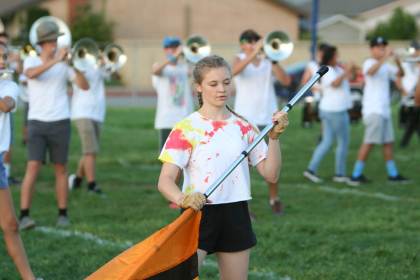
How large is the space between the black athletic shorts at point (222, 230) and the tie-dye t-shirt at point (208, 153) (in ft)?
0.18

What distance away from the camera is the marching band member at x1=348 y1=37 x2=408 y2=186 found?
11469mm

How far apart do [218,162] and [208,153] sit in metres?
0.07

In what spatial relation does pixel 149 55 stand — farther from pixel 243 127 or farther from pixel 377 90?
pixel 243 127

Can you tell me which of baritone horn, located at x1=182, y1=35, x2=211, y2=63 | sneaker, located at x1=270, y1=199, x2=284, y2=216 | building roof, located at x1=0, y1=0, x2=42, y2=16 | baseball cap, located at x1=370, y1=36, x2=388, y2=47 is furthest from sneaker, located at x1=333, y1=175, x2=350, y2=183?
building roof, located at x1=0, y1=0, x2=42, y2=16

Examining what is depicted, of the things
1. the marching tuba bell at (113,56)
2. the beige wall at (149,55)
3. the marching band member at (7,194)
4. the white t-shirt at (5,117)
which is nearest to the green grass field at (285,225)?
the marching band member at (7,194)

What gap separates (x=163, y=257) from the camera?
14.7 ft

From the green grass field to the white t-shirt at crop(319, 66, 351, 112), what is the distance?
1.01 m

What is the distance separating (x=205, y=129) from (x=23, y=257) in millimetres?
2086

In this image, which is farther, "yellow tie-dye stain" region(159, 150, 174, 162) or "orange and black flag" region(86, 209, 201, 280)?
"yellow tie-dye stain" region(159, 150, 174, 162)

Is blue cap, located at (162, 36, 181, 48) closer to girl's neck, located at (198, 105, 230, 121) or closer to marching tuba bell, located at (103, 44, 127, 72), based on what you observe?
marching tuba bell, located at (103, 44, 127, 72)

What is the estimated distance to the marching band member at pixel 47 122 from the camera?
856 cm

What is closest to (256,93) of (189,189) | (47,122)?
(47,122)

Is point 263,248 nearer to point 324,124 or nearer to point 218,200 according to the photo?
point 218,200

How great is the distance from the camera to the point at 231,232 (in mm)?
4855
